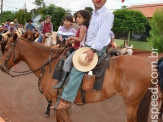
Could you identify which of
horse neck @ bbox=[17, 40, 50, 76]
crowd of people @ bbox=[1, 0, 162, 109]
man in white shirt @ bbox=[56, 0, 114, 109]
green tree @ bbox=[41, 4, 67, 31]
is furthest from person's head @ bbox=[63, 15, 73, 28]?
green tree @ bbox=[41, 4, 67, 31]

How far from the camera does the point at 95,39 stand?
399 cm

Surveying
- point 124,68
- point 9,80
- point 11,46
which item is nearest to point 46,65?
point 11,46

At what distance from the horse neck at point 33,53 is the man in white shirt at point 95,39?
0.86 m

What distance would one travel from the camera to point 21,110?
623 cm

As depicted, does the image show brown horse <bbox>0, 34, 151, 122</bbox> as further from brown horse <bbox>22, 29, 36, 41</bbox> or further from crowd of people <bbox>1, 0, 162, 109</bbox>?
brown horse <bbox>22, 29, 36, 41</bbox>

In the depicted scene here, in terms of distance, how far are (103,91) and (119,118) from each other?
2179 millimetres

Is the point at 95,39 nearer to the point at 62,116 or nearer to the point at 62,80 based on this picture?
the point at 62,80

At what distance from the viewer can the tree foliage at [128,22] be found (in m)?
26.2

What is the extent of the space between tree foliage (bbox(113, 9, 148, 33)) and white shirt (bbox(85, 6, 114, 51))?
898 inches

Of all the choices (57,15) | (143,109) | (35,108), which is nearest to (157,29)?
(35,108)

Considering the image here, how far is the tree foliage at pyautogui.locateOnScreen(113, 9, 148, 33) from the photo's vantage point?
2625 centimetres

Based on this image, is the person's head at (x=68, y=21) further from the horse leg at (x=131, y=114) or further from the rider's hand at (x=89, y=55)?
the horse leg at (x=131, y=114)

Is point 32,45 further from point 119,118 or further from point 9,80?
point 9,80

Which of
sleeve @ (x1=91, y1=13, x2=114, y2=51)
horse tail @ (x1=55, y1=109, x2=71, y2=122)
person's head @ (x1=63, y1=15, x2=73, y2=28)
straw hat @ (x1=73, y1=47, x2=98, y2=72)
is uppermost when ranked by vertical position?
person's head @ (x1=63, y1=15, x2=73, y2=28)
